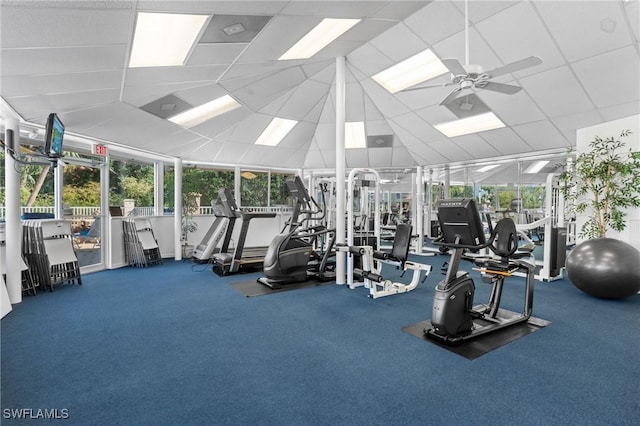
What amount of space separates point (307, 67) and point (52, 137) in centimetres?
394

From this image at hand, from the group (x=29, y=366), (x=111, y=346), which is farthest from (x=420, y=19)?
(x=29, y=366)

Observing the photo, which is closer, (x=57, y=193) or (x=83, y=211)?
(x=57, y=193)

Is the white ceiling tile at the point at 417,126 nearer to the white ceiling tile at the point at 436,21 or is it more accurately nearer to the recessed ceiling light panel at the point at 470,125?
the recessed ceiling light panel at the point at 470,125

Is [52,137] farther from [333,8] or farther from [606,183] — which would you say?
[606,183]

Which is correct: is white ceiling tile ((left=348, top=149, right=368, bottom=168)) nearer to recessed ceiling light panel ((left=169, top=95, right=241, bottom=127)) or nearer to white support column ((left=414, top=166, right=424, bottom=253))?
white support column ((left=414, top=166, right=424, bottom=253))

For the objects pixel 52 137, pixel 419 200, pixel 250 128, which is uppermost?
pixel 250 128

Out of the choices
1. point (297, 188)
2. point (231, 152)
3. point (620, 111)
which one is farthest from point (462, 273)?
point (231, 152)

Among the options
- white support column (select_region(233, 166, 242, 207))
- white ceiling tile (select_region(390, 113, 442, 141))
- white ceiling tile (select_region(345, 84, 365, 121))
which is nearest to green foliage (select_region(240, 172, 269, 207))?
white support column (select_region(233, 166, 242, 207))

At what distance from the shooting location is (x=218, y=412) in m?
2.05

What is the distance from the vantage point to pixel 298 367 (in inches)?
104

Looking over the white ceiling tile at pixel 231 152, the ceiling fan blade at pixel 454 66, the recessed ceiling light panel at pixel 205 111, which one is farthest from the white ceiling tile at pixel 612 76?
the white ceiling tile at pixel 231 152

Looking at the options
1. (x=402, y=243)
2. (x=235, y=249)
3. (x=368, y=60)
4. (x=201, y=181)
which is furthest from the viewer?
(x=201, y=181)

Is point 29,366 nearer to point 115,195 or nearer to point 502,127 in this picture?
point 115,195

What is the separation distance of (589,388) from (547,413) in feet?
1.89
